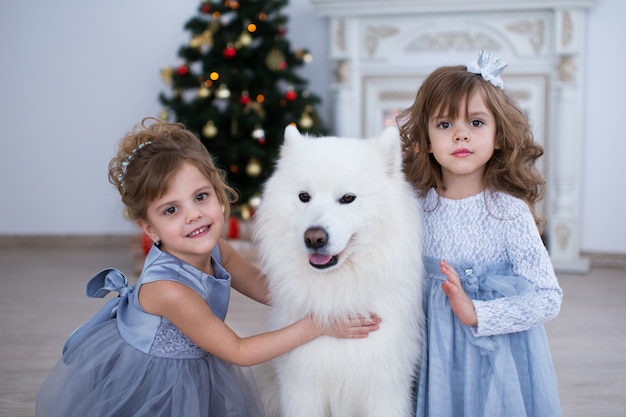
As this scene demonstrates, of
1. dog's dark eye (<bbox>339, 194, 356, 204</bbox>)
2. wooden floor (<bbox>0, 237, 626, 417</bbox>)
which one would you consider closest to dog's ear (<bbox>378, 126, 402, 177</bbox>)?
dog's dark eye (<bbox>339, 194, 356, 204</bbox>)

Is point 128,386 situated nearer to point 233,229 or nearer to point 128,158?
point 128,158

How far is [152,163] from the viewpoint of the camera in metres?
1.89

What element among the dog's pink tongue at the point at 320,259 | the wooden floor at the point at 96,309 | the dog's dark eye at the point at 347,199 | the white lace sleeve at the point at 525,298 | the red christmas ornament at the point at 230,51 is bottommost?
the wooden floor at the point at 96,309

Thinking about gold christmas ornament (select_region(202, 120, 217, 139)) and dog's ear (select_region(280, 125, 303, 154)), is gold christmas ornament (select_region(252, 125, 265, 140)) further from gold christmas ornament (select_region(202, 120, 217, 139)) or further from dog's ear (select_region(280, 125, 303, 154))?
dog's ear (select_region(280, 125, 303, 154))

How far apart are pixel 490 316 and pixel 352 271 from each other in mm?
434

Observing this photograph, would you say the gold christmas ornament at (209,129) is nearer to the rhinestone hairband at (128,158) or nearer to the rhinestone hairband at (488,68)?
the rhinestone hairband at (128,158)

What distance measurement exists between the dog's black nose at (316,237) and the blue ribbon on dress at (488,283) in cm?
52

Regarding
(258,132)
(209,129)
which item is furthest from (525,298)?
(209,129)

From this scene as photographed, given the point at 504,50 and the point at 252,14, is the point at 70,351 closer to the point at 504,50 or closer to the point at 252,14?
the point at 252,14

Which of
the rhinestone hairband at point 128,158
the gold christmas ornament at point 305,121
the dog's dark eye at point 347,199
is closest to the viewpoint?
the dog's dark eye at point 347,199

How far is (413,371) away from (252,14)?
4033 mm

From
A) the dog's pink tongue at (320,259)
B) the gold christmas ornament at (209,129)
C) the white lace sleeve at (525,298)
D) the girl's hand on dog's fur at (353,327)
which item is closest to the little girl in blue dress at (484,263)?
the white lace sleeve at (525,298)

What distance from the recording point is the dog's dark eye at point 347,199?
175 cm

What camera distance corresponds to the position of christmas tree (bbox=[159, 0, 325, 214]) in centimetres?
511
